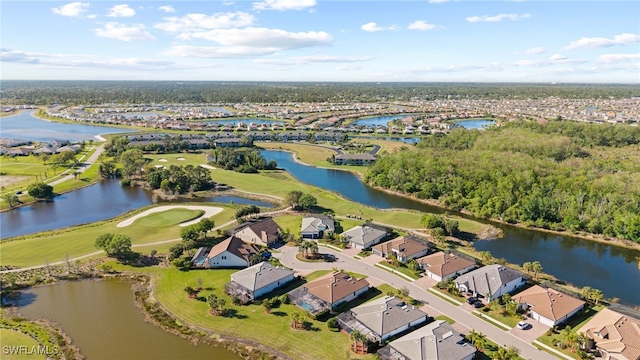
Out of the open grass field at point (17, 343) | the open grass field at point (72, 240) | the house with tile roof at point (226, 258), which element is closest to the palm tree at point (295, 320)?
the house with tile roof at point (226, 258)

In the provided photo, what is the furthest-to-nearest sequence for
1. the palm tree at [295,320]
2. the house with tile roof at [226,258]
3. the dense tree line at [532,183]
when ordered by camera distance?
the dense tree line at [532,183] < the house with tile roof at [226,258] < the palm tree at [295,320]

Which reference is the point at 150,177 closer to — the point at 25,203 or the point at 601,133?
the point at 25,203

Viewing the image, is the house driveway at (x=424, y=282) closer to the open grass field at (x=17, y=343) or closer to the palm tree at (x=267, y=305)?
the palm tree at (x=267, y=305)

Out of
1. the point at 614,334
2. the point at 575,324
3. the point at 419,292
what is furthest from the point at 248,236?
the point at 614,334

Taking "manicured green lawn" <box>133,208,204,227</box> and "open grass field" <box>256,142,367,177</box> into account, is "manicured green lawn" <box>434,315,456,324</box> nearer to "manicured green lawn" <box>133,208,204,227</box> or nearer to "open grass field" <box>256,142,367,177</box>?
"manicured green lawn" <box>133,208,204,227</box>

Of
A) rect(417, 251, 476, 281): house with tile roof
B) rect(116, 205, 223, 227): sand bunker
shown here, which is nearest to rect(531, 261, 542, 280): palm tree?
rect(417, 251, 476, 281): house with tile roof

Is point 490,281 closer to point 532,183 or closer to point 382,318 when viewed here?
point 382,318
